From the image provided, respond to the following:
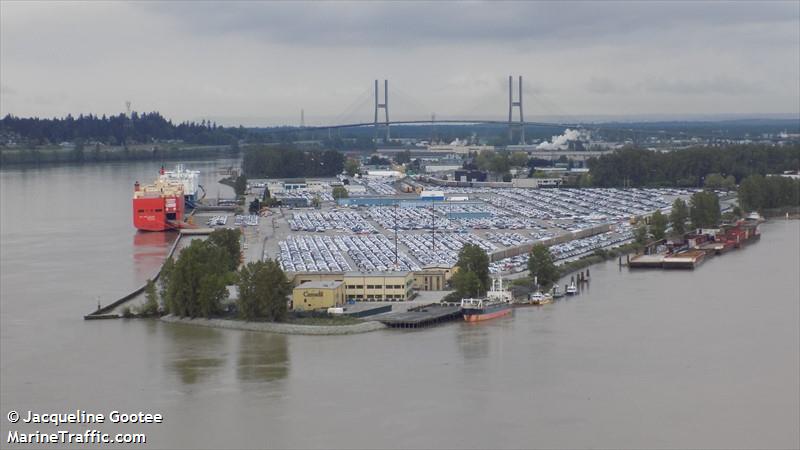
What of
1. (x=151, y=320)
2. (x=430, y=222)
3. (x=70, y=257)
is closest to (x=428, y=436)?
(x=151, y=320)

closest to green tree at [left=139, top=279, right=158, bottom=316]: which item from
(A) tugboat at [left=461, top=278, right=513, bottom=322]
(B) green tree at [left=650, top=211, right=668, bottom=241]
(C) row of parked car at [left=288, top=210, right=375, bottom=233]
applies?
(A) tugboat at [left=461, top=278, right=513, bottom=322]

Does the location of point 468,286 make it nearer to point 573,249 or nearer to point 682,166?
point 573,249

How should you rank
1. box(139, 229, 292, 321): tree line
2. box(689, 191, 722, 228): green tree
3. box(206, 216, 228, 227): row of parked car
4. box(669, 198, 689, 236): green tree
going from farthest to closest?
1. box(206, 216, 228, 227): row of parked car
2. box(689, 191, 722, 228): green tree
3. box(669, 198, 689, 236): green tree
4. box(139, 229, 292, 321): tree line

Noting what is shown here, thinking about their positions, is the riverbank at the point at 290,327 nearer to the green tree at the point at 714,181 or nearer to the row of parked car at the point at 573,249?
the row of parked car at the point at 573,249

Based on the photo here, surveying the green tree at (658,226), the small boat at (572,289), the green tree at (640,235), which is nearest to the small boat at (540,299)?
the small boat at (572,289)

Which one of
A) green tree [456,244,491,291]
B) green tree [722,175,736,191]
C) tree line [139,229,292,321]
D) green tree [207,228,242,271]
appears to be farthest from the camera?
green tree [722,175,736,191]

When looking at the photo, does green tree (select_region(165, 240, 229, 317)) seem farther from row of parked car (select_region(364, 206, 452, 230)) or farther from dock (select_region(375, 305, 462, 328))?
row of parked car (select_region(364, 206, 452, 230))

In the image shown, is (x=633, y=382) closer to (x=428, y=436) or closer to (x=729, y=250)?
(x=428, y=436)

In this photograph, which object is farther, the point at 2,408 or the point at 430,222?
the point at 430,222
